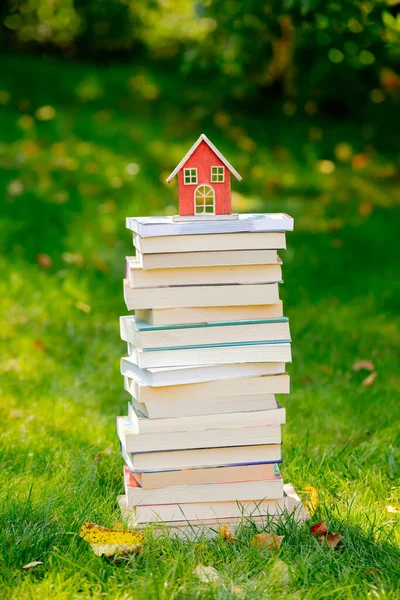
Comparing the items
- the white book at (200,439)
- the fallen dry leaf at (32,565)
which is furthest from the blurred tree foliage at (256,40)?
the fallen dry leaf at (32,565)

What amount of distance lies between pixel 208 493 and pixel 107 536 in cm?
38

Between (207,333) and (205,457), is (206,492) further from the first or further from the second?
(207,333)

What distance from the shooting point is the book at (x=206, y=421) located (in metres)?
2.66

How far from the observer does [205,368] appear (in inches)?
104

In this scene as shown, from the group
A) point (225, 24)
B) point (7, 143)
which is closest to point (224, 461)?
point (225, 24)

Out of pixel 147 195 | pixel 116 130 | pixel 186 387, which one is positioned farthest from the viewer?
pixel 116 130

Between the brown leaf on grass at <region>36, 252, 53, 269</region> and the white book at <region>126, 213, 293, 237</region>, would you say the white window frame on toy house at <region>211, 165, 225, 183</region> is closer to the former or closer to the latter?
the white book at <region>126, 213, 293, 237</region>

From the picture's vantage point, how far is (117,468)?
122 inches

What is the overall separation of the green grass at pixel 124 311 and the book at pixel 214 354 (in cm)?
54

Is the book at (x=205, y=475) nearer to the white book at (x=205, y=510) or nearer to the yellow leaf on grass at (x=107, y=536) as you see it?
the white book at (x=205, y=510)

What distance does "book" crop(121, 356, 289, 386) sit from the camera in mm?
2619

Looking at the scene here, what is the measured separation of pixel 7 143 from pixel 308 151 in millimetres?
2641

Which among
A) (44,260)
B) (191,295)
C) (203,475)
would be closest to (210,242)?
(191,295)

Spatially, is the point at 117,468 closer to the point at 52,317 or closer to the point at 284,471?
the point at 284,471
